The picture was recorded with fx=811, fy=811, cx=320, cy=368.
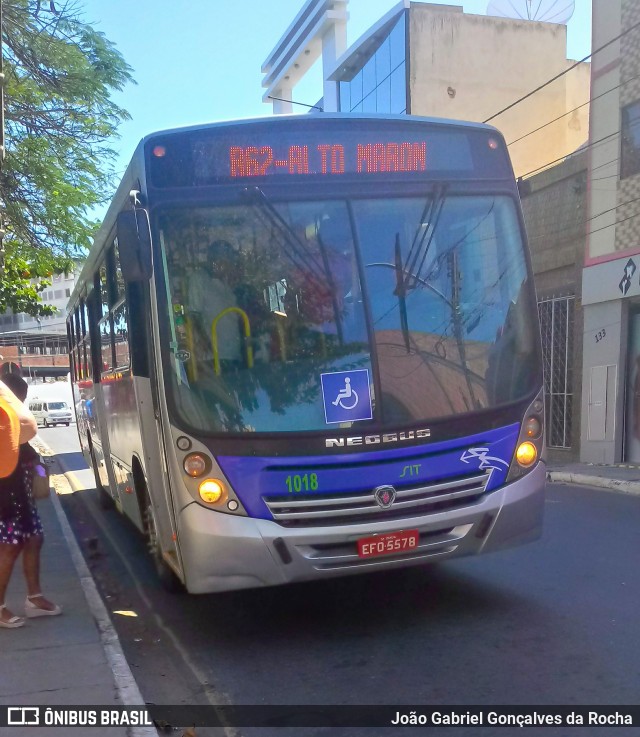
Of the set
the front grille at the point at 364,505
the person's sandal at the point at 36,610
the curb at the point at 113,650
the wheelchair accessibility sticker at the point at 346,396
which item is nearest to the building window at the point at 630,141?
the front grille at the point at 364,505

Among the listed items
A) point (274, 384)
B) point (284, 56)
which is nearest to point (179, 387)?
point (274, 384)

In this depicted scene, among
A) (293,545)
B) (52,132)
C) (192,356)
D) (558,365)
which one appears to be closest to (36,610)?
(293,545)

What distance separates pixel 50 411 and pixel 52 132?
37.6 meters

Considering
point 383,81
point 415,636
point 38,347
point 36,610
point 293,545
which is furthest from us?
point 38,347

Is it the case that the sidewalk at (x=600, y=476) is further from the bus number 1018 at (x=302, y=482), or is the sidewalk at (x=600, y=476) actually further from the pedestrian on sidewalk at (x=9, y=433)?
the pedestrian on sidewalk at (x=9, y=433)

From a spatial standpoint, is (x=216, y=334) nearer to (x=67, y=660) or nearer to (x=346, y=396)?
(x=346, y=396)

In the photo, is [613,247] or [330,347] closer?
[330,347]

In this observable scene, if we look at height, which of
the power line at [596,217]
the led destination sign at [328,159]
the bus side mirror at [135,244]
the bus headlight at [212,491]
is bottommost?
the bus headlight at [212,491]

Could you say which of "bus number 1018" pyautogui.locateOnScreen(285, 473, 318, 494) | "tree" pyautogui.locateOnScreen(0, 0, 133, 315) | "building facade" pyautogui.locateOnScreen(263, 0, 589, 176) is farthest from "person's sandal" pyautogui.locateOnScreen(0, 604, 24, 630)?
"building facade" pyautogui.locateOnScreen(263, 0, 589, 176)

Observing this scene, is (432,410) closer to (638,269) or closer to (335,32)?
(638,269)

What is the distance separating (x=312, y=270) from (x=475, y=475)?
5.23 feet

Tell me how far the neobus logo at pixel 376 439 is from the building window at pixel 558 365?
1319cm

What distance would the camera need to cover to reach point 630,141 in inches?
601

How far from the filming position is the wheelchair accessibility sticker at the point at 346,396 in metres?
4.75
